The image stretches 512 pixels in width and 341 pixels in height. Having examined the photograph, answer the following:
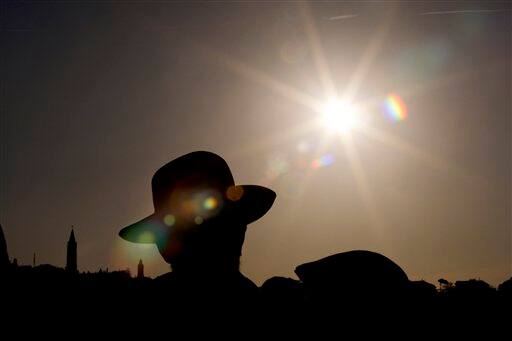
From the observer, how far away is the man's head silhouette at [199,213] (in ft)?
9.76

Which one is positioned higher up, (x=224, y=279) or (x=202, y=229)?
(x=202, y=229)

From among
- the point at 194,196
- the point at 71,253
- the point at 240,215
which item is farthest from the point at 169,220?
the point at 71,253

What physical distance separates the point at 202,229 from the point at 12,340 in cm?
112

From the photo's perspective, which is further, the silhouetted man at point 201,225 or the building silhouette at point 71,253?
the building silhouette at point 71,253

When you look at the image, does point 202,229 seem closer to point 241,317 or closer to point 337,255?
point 241,317

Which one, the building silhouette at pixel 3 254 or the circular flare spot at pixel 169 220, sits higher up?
the circular flare spot at pixel 169 220

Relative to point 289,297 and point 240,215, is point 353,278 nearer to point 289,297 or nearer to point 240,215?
point 289,297

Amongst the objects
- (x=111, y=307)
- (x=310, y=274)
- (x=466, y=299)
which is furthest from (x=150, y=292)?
(x=466, y=299)

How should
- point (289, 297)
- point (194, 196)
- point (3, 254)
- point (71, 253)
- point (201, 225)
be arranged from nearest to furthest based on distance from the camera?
1. point (3, 254)
2. point (289, 297)
3. point (201, 225)
4. point (194, 196)
5. point (71, 253)

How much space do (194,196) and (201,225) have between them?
8.1 inches

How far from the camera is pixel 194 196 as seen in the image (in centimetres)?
312

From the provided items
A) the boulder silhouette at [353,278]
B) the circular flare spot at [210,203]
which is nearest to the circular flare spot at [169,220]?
the circular flare spot at [210,203]

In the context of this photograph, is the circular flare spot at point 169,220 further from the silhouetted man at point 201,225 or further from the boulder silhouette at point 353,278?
the boulder silhouette at point 353,278

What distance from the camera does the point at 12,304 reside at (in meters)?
2.38
